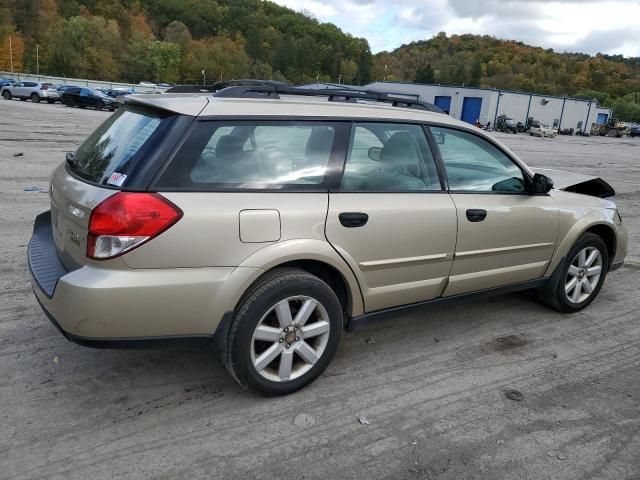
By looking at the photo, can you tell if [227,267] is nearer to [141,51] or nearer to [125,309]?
[125,309]

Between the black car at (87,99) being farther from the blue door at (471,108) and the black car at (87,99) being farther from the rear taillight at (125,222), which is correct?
the blue door at (471,108)

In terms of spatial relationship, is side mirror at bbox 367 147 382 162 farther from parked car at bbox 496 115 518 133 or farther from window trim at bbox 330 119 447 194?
parked car at bbox 496 115 518 133

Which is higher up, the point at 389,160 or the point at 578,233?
the point at 389,160

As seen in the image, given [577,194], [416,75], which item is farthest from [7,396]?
[416,75]

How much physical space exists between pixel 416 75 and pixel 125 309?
13374cm

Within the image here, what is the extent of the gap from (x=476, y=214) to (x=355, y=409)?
1.59 m

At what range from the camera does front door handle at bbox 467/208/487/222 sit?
3766mm

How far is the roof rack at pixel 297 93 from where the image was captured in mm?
3301

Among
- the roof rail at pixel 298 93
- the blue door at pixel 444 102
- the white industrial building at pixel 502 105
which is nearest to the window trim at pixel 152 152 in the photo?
the roof rail at pixel 298 93

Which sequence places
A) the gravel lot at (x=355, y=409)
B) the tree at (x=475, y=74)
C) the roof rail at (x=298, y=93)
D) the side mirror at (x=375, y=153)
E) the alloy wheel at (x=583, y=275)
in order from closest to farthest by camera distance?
1. the gravel lot at (x=355, y=409)
2. the roof rail at (x=298, y=93)
3. the side mirror at (x=375, y=153)
4. the alloy wheel at (x=583, y=275)
5. the tree at (x=475, y=74)

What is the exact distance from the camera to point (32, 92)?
3884 centimetres

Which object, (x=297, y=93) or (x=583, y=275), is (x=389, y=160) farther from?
(x=583, y=275)

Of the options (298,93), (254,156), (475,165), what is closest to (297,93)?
(298,93)

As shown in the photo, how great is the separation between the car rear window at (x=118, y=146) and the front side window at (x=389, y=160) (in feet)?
3.76
